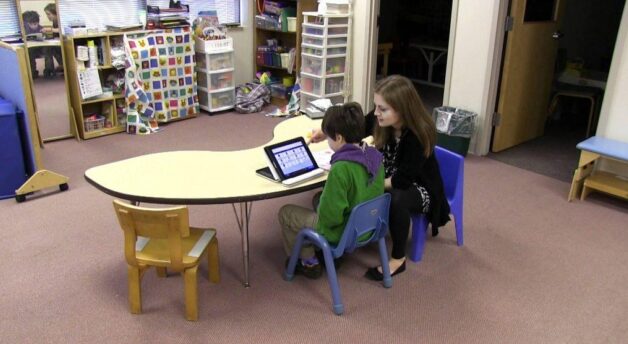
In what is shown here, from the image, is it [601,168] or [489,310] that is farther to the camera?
[601,168]

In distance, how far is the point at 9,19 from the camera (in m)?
4.28

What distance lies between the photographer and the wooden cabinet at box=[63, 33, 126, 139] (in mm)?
4566

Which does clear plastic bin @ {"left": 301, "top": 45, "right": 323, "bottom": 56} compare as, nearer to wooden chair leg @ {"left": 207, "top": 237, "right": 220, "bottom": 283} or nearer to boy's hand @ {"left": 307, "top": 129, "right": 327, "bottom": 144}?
boy's hand @ {"left": 307, "top": 129, "right": 327, "bottom": 144}

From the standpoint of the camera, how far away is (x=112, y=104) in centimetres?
488

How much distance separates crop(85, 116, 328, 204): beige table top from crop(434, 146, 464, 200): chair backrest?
834 millimetres

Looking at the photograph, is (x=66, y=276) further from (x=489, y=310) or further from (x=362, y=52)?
(x=362, y=52)

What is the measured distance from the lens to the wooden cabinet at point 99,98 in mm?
4566

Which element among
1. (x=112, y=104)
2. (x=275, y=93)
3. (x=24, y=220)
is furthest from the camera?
(x=275, y=93)

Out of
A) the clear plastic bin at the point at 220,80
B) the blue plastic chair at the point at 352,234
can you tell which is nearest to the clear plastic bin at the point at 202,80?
the clear plastic bin at the point at 220,80

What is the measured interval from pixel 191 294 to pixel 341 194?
0.78m

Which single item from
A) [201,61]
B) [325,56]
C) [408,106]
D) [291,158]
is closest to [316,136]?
[291,158]

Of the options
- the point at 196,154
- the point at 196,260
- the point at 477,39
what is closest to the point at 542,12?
the point at 477,39

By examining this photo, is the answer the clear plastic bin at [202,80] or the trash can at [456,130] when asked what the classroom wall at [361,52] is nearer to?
the trash can at [456,130]

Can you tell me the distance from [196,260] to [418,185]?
117cm
